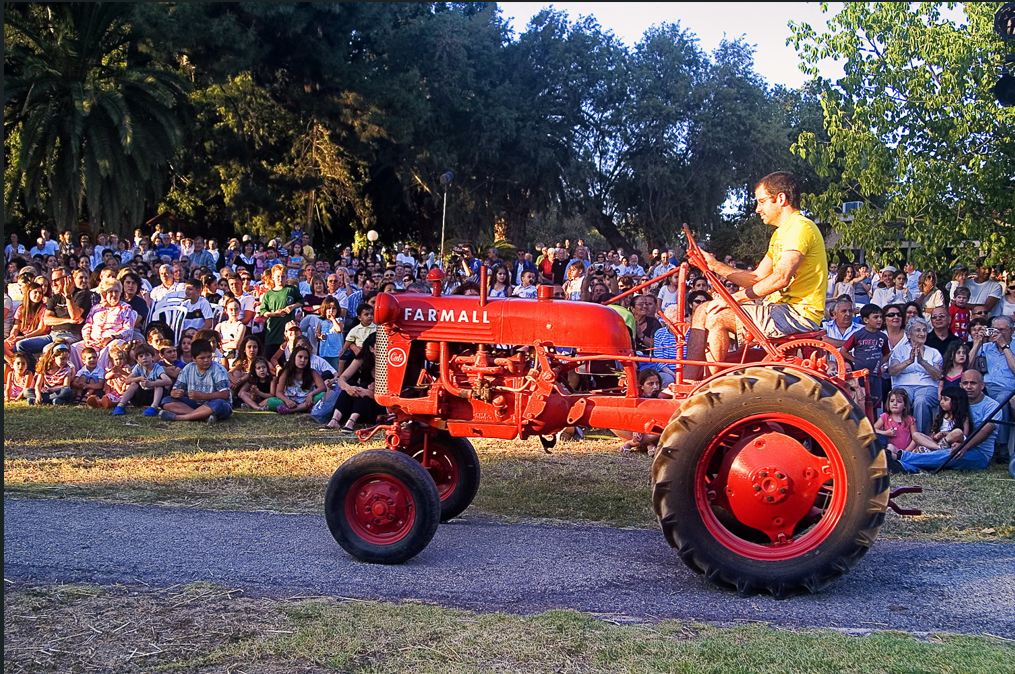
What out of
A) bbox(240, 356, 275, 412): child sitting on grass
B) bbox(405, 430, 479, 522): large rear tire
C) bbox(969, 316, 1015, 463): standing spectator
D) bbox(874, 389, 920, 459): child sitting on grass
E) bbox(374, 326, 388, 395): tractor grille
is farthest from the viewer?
bbox(240, 356, 275, 412): child sitting on grass

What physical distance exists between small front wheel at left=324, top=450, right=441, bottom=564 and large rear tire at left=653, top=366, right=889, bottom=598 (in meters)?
1.41

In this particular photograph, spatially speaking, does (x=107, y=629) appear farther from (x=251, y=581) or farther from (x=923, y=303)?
(x=923, y=303)

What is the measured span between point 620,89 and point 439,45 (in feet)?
25.4

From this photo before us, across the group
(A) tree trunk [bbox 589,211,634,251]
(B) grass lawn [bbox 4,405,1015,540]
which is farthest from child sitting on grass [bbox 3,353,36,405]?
(A) tree trunk [bbox 589,211,634,251]

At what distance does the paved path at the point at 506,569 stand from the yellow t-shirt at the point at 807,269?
1.64 m

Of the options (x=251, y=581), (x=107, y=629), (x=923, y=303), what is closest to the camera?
(x=107, y=629)

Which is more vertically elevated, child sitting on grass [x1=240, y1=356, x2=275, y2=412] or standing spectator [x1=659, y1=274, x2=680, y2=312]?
standing spectator [x1=659, y1=274, x2=680, y2=312]

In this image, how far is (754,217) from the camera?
36.1 meters

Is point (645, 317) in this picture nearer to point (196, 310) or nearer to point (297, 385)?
point (297, 385)

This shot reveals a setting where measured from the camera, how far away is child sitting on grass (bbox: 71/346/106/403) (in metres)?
11.9

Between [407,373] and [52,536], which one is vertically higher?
[407,373]

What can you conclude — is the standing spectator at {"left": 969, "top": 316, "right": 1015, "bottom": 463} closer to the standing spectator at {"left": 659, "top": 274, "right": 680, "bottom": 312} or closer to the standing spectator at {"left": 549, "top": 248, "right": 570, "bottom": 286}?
the standing spectator at {"left": 659, "top": 274, "right": 680, "bottom": 312}

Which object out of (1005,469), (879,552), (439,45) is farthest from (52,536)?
(439,45)

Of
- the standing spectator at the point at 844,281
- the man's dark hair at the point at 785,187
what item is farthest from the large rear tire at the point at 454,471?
the standing spectator at the point at 844,281
